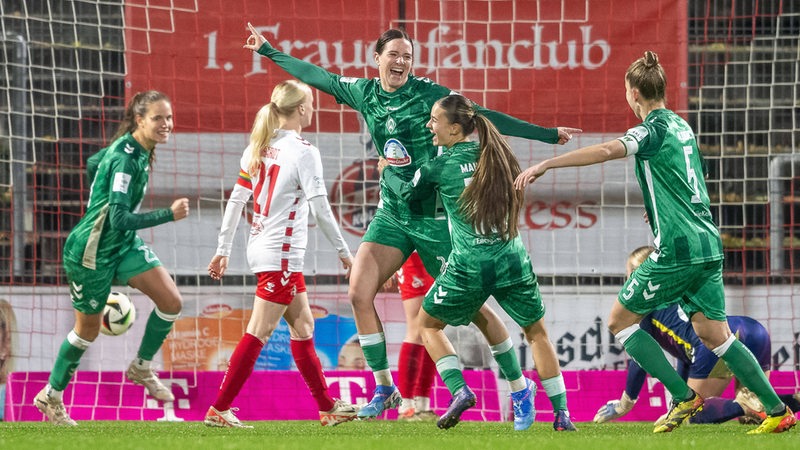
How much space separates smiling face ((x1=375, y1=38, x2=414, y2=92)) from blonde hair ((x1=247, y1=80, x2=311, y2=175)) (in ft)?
1.48

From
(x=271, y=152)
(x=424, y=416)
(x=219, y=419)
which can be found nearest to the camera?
(x=219, y=419)

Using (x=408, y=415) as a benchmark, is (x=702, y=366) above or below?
above

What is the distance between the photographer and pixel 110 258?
299 inches

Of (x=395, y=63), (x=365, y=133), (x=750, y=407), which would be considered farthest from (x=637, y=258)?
(x=365, y=133)

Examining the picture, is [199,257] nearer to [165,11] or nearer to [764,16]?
[165,11]

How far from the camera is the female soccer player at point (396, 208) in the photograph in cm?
699

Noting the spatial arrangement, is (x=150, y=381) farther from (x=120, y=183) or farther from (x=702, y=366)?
(x=702, y=366)

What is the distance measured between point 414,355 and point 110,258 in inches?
73.1

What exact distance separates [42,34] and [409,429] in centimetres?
475

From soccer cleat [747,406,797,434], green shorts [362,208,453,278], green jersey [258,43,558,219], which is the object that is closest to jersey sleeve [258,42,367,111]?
green jersey [258,43,558,219]

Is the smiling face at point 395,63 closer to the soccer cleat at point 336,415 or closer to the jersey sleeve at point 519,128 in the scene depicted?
the jersey sleeve at point 519,128

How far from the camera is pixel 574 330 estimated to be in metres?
9.24

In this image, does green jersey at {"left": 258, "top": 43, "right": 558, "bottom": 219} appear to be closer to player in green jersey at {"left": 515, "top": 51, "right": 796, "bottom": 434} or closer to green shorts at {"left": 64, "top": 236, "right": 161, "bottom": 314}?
player in green jersey at {"left": 515, "top": 51, "right": 796, "bottom": 434}

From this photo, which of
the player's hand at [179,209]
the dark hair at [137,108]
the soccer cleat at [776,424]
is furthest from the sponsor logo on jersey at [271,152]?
the soccer cleat at [776,424]
